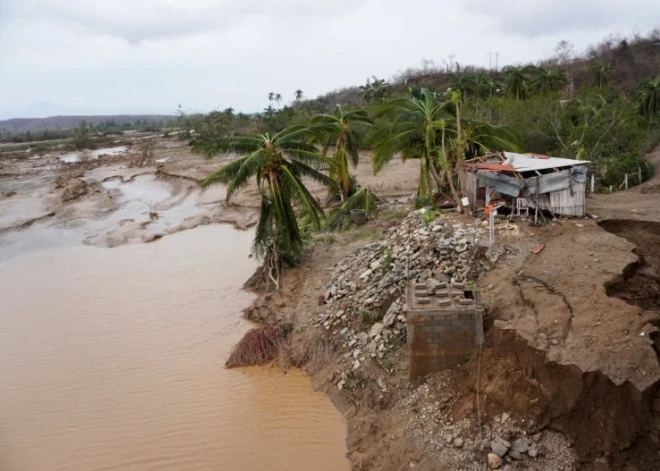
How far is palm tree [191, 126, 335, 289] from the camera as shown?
12203 millimetres

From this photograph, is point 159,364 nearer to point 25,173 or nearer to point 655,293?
point 655,293

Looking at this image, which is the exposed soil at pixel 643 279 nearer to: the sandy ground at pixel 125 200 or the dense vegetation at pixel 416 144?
the dense vegetation at pixel 416 144

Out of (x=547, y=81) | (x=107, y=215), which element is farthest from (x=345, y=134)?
(x=547, y=81)

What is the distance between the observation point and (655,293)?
862 centimetres

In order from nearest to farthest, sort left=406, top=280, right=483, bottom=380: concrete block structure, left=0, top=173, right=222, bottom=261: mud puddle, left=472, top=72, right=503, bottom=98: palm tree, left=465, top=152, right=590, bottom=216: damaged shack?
left=406, top=280, right=483, bottom=380: concrete block structure < left=465, top=152, right=590, bottom=216: damaged shack < left=0, top=173, right=222, bottom=261: mud puddle < left=472, top=72, right=503, bottom=98: palm tree

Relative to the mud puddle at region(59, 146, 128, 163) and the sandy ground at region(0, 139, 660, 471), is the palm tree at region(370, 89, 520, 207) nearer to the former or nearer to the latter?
the sandy ground at region(0, 139, 660, 471)

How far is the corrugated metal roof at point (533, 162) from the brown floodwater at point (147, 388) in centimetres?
766

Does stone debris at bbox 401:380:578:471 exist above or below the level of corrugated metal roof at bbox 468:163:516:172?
below

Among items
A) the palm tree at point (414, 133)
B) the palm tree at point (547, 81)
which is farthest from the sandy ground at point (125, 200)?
the palm tree at point (547, 81)

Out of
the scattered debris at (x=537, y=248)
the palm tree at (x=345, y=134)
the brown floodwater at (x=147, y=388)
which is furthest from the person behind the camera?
the palm tree at (x=345, y=134)

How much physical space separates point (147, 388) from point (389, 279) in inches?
225

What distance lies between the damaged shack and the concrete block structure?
4.87m

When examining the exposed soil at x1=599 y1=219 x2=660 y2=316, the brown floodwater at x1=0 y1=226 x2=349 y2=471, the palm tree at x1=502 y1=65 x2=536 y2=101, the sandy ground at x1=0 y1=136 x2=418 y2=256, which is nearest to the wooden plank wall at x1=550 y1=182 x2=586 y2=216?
the exposed soil at x1=599 y1=219 x2=660 y2=316

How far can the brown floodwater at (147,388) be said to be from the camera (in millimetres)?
8500
